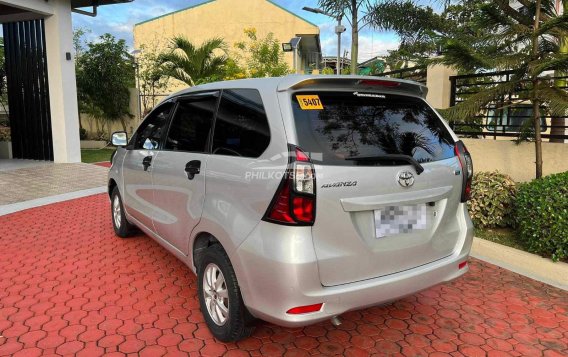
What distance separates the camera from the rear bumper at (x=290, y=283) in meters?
2.19

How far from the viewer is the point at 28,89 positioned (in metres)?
11.1

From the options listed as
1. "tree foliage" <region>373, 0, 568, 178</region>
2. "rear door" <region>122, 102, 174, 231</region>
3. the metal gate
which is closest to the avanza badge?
"rear door" <region>122, 102, 174, 231</region>

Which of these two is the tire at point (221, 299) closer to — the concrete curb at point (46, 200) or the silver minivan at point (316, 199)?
→ the silver minivan at point (316, 199)

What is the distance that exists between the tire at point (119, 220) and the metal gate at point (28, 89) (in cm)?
720

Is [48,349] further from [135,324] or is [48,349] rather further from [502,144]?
[502,144]

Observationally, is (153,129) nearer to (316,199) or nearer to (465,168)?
(316,199)

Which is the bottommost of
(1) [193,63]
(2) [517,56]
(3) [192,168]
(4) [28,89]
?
(3) [192,168]

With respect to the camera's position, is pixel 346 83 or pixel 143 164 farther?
pixel 143 164

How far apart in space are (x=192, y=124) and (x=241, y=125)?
2.38 feet

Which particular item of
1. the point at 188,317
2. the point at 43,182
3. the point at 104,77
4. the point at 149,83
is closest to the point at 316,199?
the point at 188,317

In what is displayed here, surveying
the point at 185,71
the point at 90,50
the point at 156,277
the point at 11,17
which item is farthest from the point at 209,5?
the point at 156,277

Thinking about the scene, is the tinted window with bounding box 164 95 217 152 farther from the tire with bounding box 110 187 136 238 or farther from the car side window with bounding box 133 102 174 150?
the tire with bounding box 110 187 136 238

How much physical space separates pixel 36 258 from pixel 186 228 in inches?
90.6

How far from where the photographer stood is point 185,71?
13.3 metres
